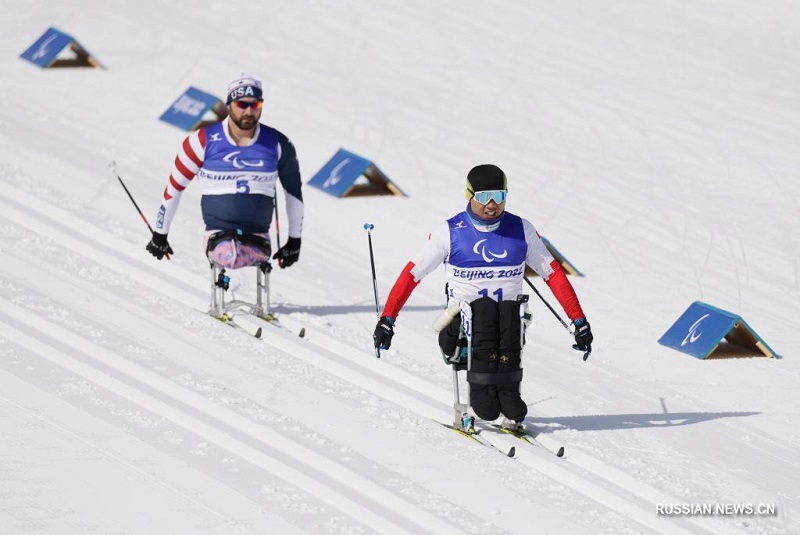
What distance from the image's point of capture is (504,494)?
9.28 meters

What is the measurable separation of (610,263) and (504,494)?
6410 mm

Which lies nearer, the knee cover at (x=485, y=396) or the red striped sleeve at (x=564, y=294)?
the knee cover at (x=485, y=396)

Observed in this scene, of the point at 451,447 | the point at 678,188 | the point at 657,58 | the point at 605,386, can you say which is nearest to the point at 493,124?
the point at 678,188

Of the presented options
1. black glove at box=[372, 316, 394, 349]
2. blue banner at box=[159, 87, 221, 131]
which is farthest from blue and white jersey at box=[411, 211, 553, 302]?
blue banner at box=[159, 87, 221, 131]

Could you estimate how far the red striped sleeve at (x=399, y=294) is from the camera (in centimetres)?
984

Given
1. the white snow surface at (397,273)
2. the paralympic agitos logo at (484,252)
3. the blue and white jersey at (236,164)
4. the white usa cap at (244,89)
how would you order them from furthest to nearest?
1. the blue and white jersey at (236,164)
2. the white usa cap at (244,89)
3. the paralympic agitos logo at (484,252)
4. the white snow surface at (397,273)

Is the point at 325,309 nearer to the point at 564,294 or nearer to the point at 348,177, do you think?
the point at 564,294

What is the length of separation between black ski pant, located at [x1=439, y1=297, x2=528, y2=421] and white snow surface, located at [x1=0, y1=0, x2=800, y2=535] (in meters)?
0.33

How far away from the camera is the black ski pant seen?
9773mm

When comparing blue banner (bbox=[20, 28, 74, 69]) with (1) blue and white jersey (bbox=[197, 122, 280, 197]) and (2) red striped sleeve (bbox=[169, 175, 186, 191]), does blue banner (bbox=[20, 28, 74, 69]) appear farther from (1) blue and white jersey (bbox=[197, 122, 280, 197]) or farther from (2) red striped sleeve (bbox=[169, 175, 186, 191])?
(1) blue and white jersey (bbox=[197, 122, 280, 197])

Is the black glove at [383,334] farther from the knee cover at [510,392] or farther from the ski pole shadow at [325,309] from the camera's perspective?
the ski pole shadow at [325,309]

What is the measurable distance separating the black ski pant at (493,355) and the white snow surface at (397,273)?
0.33 meters

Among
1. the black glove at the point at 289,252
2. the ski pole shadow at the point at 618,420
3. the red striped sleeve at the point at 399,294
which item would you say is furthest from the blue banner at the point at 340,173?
the red striped sleeve at the point at 399,294

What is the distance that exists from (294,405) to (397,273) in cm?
387
